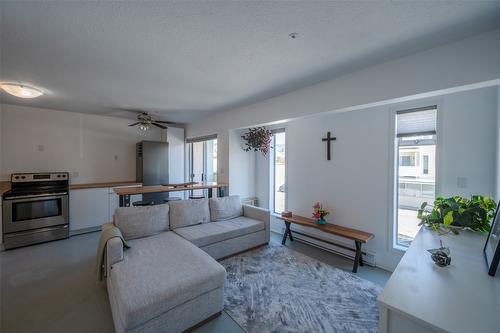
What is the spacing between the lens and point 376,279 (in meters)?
2.60

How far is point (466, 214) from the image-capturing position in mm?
1928

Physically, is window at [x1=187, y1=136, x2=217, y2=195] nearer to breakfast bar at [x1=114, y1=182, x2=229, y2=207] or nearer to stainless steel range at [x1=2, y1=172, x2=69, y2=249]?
breakfast bar at [x1=114, y1=182, x2=229, y2=207]

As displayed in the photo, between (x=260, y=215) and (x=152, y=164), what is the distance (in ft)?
9.98

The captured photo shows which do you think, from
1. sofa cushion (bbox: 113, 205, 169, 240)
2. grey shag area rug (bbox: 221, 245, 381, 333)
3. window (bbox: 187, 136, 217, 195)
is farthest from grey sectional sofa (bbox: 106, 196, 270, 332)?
window (bbox: 187, 136, 217, 195)

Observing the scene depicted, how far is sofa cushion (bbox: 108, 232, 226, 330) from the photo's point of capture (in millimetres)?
1527

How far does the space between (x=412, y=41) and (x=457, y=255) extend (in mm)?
1786

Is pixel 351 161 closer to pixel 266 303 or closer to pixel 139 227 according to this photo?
pixel 266 303

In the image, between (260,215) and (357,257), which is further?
(260,215)

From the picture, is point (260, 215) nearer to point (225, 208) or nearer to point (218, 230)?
point (225, 208)

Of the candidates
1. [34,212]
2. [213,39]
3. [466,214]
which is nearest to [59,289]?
[34,212]

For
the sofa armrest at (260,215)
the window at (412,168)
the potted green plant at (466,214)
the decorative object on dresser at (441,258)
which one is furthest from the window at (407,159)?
the sofa armrest at (260,215)

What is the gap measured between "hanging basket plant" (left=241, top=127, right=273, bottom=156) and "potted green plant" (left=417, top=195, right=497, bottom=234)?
2815 mm

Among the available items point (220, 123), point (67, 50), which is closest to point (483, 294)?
point (67, 50)

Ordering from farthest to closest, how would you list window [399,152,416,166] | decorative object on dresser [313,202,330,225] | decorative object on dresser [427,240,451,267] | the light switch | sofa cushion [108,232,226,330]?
decorative object on dresser [313,202,330,225] → window [399,152,416,166] → the light switch → sofa cushion [108,232,226,330] → decorative object on dresser [427,240,451,267]
